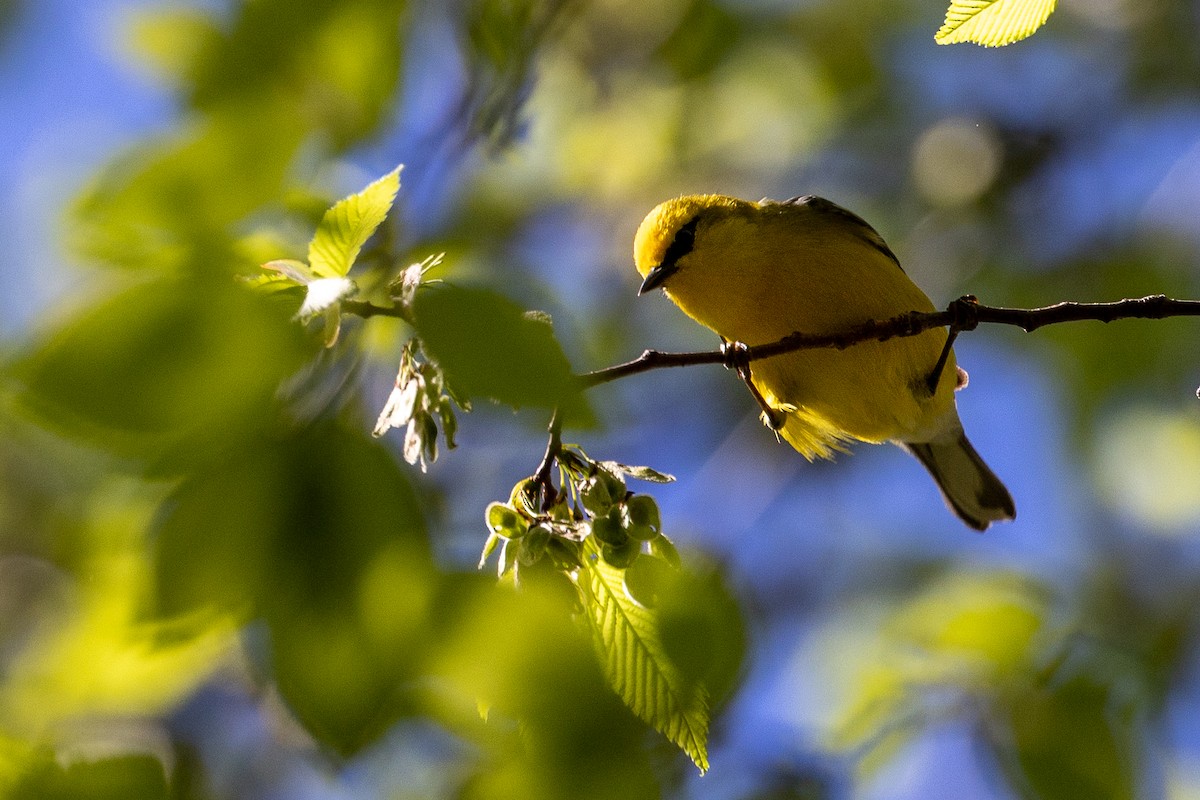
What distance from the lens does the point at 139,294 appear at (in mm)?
1134

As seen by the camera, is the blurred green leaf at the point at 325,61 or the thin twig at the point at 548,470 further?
the thin twig at the point at 548,470

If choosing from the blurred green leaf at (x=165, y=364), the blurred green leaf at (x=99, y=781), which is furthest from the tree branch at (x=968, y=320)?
the blurred green leaf at (x=99, y=781)

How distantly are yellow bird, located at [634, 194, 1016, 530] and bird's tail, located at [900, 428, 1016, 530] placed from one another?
0.64 meters

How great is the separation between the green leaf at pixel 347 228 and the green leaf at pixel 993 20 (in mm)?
882

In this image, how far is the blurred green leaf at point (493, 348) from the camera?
114cm

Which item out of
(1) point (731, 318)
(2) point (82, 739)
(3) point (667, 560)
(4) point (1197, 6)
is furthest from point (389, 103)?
(4) point (1197, 6)

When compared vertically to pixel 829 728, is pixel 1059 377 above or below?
above

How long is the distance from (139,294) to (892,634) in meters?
3.25

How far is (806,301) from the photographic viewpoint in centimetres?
366

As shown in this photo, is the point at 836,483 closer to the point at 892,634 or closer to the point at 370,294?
the point at 892,634

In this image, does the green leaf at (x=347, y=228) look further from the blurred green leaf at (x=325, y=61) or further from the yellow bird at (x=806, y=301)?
the yellow bird at (x=806, y=301)

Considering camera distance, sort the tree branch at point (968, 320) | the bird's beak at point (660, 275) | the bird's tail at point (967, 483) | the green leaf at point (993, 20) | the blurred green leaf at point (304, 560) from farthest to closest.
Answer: the bird's tail at point (967, 483) → the bird's beak at point (660, 275) → the tree branch at point (968, 320) → the green leaf at point (993, 20) → the blurred green leaf at point (304, 560)

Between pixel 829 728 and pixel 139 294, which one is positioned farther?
pixel 829 728

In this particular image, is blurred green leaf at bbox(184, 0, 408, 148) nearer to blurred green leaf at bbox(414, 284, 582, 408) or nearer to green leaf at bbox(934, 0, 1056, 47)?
blurred green leaf at bbox(414, 284, 582, 408)
